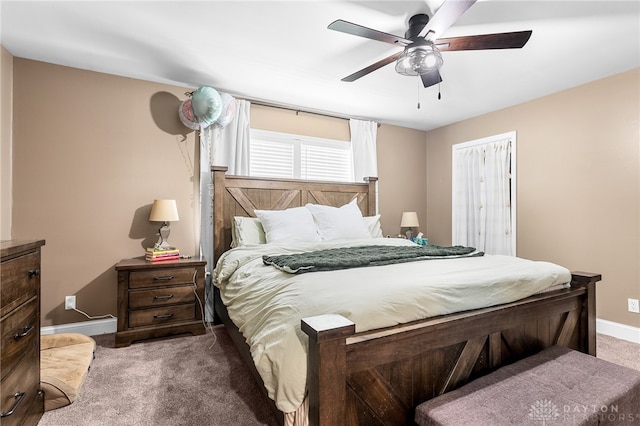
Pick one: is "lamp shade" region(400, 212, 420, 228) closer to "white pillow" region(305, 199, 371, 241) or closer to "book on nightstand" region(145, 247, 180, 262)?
"white pillow" region(305, 199, 371, 241)

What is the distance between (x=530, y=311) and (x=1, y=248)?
98.6 inches

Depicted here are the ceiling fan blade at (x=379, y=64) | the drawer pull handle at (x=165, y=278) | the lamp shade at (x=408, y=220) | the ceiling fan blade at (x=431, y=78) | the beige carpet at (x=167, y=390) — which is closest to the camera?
the beige carpet at (x=167, y=390)

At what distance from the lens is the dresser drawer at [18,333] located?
1313 mm

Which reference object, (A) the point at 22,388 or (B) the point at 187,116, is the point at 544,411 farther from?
(B) the point at 187,116

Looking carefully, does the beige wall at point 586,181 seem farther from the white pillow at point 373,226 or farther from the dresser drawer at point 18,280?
the dresser drawer at point 18,280

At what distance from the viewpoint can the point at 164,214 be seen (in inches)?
119

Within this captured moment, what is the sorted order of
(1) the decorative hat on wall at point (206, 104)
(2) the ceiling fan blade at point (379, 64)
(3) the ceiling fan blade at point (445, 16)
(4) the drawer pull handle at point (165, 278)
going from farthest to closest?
(1) the decorative hat on wall at point (206, 104) → (4) the drawer pull handle at point (165, 278) → (2) the ceiling fan blade at point (379, 64) → (3) the ceiling fan blade at point (445, 16)

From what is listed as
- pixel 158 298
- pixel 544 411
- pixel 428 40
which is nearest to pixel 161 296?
pixel 158 298

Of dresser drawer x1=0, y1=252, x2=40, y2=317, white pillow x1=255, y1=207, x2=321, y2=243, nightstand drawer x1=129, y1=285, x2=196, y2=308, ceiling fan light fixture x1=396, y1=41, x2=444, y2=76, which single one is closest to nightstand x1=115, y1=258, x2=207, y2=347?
nightstand drawer x1=129, y1=285, x2=196, y2=308

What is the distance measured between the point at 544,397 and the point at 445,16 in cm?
192

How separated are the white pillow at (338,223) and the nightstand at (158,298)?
4.06 feet

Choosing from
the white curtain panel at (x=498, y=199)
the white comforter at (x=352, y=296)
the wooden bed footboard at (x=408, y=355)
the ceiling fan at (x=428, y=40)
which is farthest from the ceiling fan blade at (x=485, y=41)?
the white curtain panel at (x=498, y=199)

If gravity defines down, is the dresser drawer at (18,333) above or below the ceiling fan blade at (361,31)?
below

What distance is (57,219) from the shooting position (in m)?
2.93
